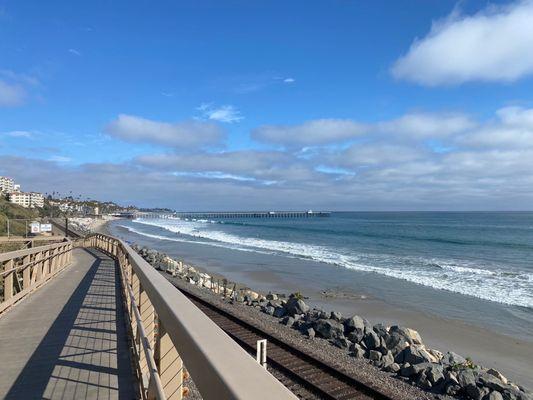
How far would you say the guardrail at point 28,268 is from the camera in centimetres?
689

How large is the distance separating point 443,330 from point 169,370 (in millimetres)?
15949

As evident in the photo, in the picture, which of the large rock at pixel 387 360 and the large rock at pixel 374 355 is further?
the large rock at pixel 374 355

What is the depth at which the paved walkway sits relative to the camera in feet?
12.2

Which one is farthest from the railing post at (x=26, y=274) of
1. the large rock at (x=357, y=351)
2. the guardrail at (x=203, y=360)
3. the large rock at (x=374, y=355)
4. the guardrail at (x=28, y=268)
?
the large rock at (x=374, y=355)

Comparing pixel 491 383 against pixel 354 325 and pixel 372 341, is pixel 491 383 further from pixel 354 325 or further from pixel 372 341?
pixel 354 325

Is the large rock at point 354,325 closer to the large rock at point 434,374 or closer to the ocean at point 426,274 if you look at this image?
the large rock at point 434,374

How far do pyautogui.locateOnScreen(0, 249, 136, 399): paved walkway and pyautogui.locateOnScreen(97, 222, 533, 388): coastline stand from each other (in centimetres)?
1011

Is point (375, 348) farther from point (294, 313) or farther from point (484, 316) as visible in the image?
point (484, 316)

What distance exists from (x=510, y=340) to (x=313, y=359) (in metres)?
9.29

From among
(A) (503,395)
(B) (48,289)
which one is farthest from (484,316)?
(B) (48,289)

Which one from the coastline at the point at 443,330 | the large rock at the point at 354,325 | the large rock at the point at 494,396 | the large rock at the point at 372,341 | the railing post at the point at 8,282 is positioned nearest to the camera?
the railing post at the point at 8,282

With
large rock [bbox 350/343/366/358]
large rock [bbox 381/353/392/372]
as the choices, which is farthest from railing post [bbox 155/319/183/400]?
large rock [bbox 350/343/366/358]

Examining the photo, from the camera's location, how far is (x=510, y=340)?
48.0 feet

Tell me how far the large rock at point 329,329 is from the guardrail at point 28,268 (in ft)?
24.3
